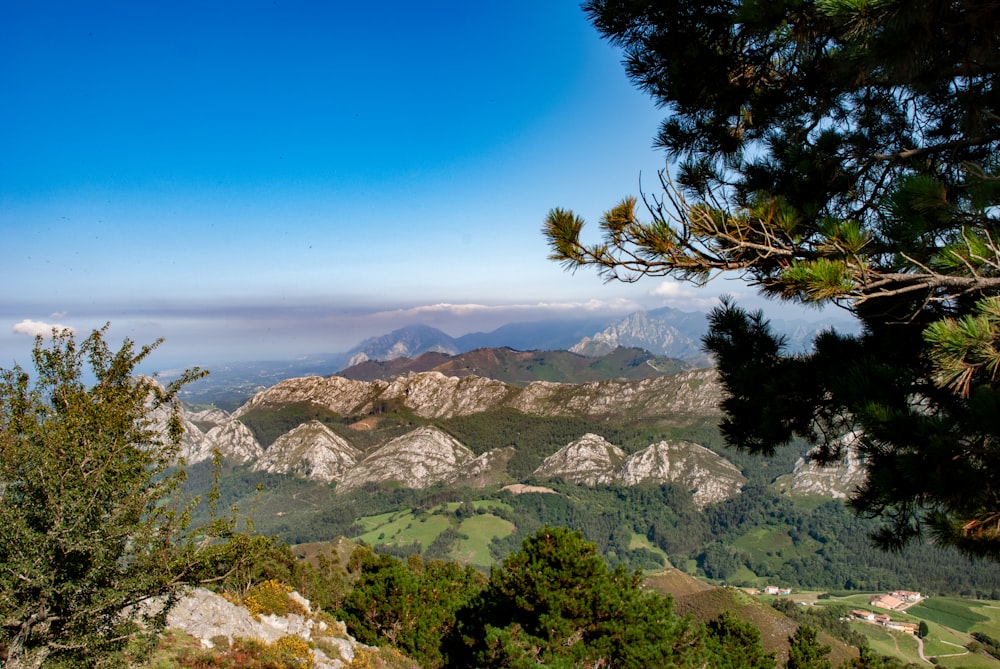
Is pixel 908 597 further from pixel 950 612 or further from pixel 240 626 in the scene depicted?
pixel 240 626

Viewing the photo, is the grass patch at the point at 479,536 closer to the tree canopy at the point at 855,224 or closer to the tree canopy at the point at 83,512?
the tree canopy at the point at 83,512

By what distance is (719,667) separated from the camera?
73.2 ft

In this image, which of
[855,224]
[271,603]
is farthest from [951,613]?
[855,224]

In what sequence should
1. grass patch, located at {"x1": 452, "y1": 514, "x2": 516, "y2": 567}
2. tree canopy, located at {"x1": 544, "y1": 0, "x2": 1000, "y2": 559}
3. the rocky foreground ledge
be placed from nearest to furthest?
Result: tree canopy, located at {"x1": 544, "y1": 0, "x2": 1000, "y2": 559} → the rocky foreground ledge → grass patch, located at {"x1": 452, "y1": 514, "x2": 516, "y2": 567}

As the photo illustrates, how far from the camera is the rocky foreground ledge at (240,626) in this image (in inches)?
505

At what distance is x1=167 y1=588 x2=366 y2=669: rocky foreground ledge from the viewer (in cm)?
1282

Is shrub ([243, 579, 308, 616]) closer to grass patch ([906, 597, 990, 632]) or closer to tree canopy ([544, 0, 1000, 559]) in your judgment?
tree canopy ([544, 0, 1000, 559])

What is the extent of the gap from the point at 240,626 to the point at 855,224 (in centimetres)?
1761

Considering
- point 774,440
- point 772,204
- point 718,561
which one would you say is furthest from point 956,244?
point 718,561

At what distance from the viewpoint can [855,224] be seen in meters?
4.34

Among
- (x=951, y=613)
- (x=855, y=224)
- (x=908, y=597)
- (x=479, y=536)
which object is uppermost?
(x=855, y=224)

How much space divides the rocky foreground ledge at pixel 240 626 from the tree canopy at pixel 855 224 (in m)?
13.5

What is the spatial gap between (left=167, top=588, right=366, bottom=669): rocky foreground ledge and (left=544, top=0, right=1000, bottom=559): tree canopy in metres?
13.5

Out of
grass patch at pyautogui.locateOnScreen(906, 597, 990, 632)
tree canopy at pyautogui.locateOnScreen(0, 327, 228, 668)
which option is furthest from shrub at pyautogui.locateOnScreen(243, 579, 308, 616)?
grass patch at pyautogui.locateOnScreen(906, 597, 990, 632)
